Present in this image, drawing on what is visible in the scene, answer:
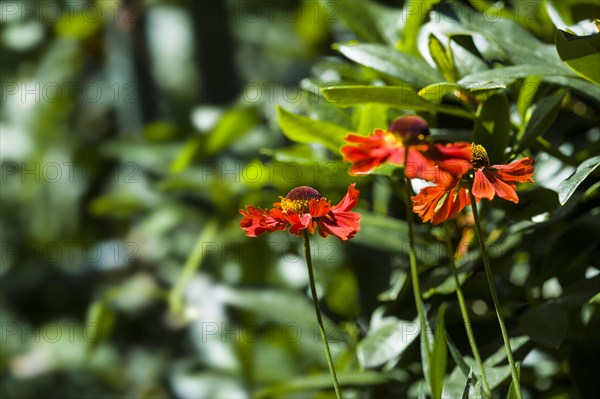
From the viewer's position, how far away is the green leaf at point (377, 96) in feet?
1.44

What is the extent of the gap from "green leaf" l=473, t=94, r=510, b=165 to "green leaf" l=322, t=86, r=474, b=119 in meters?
0.03

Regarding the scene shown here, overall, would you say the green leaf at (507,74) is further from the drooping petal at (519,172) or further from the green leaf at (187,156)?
the green leaf at (187,156)

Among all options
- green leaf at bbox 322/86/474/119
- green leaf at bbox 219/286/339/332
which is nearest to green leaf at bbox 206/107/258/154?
green leaf at bbox 219/286/339/332

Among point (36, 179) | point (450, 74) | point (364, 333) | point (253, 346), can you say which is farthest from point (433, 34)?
point (36, 179)

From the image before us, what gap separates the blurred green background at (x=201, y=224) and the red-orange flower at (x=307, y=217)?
13 cm

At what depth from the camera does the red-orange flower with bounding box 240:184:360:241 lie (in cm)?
38

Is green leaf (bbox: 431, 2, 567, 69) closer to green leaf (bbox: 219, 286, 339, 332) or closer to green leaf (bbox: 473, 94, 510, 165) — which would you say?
green leaf (bbox: 473, 94, 510, 165)

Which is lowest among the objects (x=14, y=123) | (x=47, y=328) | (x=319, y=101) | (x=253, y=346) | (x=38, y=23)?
(x=47, y=328)

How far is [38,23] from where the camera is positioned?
1205 millimetres

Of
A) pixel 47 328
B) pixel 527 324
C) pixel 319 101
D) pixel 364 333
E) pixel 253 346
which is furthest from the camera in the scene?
pixel 47 328

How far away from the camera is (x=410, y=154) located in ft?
1.16

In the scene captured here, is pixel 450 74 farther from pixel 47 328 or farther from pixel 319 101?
pixel 47 328

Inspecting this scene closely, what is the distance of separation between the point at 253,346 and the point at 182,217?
0.19m

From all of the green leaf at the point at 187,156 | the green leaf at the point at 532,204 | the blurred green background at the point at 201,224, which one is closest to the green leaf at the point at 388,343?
the blurred green background at the point at 201,224
